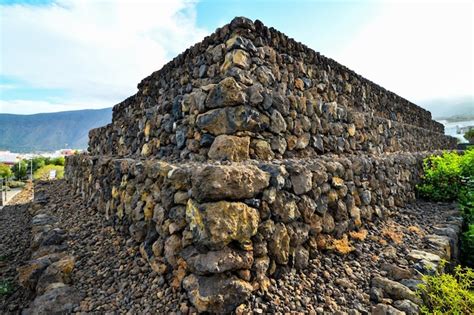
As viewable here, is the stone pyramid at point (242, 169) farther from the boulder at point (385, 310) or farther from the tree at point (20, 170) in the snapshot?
the tree at point (20, 170)

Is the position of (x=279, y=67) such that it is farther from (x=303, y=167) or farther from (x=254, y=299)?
(x=254, y=299)

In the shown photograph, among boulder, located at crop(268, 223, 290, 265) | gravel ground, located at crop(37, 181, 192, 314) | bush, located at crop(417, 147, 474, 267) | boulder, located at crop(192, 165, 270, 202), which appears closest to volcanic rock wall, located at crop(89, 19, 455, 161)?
boulder, located at crop(192, 165, 270, 202)

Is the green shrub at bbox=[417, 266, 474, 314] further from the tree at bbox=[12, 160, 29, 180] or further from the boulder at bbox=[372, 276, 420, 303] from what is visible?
the tree at bbox=[12, 160, 29, 180]

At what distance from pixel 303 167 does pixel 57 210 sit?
5500 millimetres

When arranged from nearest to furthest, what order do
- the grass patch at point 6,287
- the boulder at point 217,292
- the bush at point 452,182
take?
1. the boulder at point 217,292
2. the grass patch at point 6,287
3. the bush at point 452,182

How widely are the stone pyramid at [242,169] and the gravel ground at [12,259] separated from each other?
1.30 m

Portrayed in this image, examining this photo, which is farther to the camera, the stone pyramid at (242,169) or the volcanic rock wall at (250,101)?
the volcanic rock wall at (250,101)

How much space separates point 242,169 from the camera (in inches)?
86.9

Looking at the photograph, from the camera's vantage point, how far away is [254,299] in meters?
1.99

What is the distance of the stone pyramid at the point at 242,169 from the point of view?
2.08 m

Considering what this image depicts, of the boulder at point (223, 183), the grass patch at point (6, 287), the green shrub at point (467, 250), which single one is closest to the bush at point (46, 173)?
the grass patch at point (6, 287)

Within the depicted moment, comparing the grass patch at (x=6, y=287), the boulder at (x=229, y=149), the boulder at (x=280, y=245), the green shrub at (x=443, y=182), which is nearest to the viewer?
the boulder at (x=280, y=245)

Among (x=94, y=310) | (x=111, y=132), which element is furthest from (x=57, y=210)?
(x=94, y=310)

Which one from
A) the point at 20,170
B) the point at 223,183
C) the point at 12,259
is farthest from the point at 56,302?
the point at 20,170
